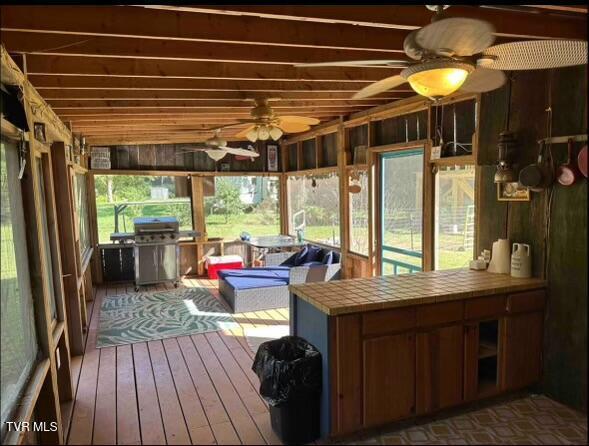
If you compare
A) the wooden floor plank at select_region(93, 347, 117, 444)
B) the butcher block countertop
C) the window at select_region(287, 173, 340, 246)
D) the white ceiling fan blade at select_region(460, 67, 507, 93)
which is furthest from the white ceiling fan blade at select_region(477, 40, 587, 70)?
the window at select_region(287, 173, 340, 246)

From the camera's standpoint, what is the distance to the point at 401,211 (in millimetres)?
4898

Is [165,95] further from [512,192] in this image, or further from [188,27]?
[512,192]

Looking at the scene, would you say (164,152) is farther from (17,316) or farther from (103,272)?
(17,316)

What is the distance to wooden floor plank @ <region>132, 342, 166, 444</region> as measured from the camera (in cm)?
230

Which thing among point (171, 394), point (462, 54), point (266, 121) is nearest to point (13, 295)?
point (171, 394)

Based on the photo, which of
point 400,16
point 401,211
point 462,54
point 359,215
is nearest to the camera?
point 462,54

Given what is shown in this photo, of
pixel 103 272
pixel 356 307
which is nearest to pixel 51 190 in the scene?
pixel 356 307

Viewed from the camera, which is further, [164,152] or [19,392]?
[164,152]

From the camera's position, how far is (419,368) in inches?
98.7

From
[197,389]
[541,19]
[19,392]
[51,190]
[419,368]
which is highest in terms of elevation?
[541,19]

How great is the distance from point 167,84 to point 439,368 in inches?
115

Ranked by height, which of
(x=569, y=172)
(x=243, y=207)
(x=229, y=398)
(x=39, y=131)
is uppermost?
(x=39, y=131)

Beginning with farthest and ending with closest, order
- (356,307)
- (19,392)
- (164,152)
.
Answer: (164,152) → (356,307) → (19,392)

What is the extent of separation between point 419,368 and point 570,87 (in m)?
1.95
